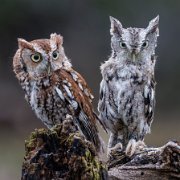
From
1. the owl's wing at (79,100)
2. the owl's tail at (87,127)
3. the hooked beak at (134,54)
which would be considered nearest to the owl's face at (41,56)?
the owl's wing at (79,100)

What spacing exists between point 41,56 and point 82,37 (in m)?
11.6

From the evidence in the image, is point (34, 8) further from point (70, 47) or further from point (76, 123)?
point (76, 123)

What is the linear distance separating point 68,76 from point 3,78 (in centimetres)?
1146

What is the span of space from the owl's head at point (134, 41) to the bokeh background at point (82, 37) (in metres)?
9.22

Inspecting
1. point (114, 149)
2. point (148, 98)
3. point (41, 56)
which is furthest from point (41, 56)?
point (148, 98)

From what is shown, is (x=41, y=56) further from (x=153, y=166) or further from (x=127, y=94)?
(x=153, y=166)

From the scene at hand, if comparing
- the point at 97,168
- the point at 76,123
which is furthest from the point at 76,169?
the point at 76,123

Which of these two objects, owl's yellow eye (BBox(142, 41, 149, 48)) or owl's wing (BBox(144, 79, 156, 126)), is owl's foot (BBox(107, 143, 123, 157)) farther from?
owl's yellow eye (BBox(142, 41, 149, 48))

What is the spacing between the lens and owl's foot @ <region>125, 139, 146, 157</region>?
721cm

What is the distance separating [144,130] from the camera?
809 cm

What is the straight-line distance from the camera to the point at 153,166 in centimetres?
648

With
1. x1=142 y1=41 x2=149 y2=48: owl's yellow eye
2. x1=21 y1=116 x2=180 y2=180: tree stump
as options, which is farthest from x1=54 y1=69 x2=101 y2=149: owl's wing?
x1=21 y1=116 x2=180 y2=180: tree stump

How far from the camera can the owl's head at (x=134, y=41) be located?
7.67 meters

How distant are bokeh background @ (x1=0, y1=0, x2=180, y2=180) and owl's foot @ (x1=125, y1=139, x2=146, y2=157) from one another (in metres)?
9.19
